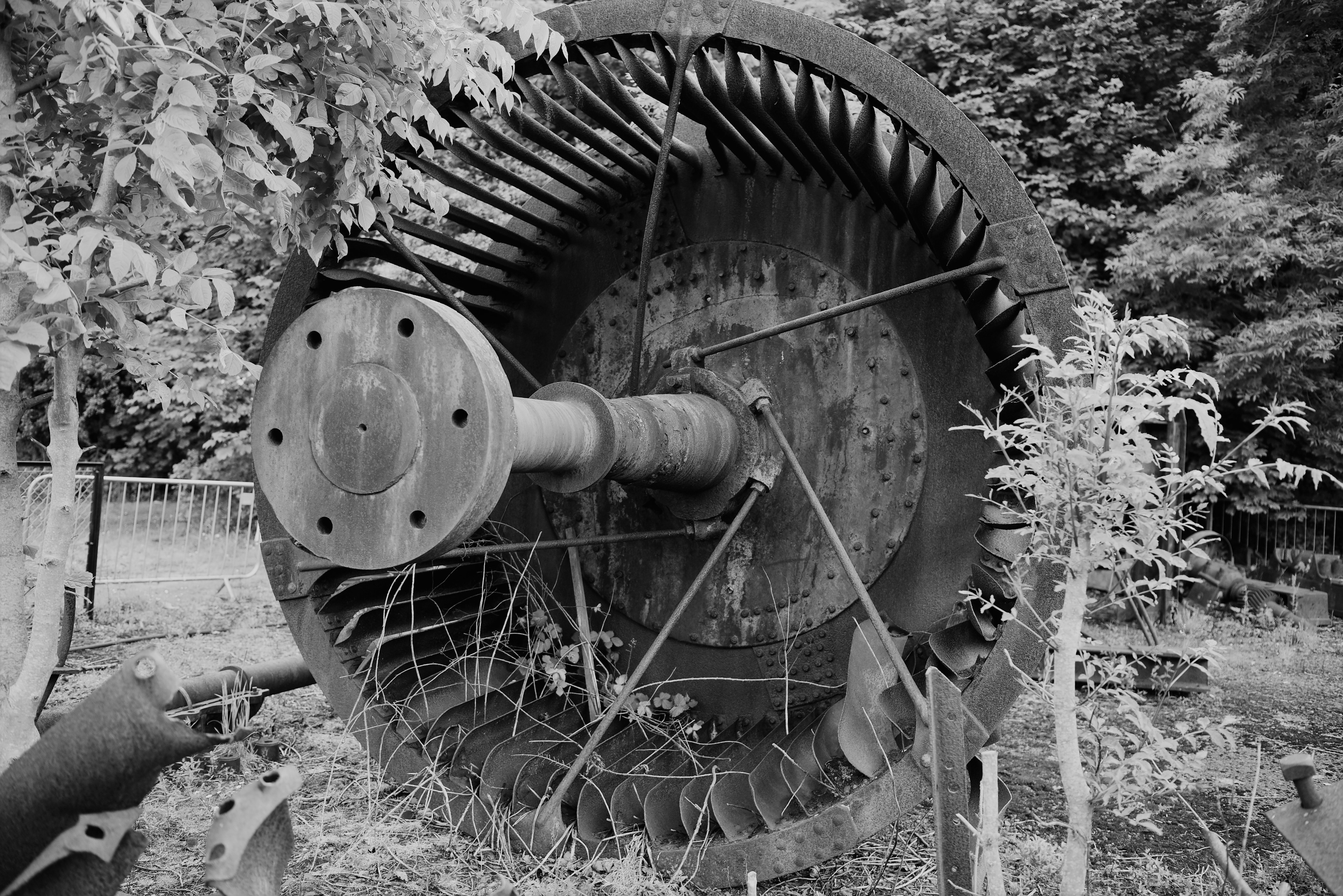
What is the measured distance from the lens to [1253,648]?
8.62m

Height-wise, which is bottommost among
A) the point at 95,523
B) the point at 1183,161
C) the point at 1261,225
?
the point at 95,523

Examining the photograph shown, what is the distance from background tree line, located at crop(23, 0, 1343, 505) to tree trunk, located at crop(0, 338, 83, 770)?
9.02 m

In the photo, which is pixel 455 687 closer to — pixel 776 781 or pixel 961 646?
pixel 776 781

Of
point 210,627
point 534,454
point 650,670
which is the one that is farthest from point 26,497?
point 534,454

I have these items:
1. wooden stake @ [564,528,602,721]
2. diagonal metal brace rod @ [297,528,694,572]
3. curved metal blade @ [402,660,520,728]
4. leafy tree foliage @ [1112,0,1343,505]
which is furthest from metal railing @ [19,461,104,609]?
leafy tree foliage @ [1112,0,1343,505]

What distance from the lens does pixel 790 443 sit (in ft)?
14.4

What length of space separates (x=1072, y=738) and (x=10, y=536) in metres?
2.94

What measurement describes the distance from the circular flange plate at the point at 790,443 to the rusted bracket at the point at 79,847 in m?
2.67

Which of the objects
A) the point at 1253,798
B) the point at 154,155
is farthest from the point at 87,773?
the point at 1253,798

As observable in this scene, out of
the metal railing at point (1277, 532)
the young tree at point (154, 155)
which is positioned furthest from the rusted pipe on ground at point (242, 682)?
the metal railing at point (1277, 532)

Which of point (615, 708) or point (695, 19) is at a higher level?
point (695, 19)

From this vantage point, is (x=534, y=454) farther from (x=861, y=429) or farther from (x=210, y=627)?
(x=210, y=627)

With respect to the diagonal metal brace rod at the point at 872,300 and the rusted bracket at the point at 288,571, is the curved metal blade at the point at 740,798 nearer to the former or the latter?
the diagonal metal brace rod at the point at 872,300

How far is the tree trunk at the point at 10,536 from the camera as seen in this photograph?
10.0 feet
